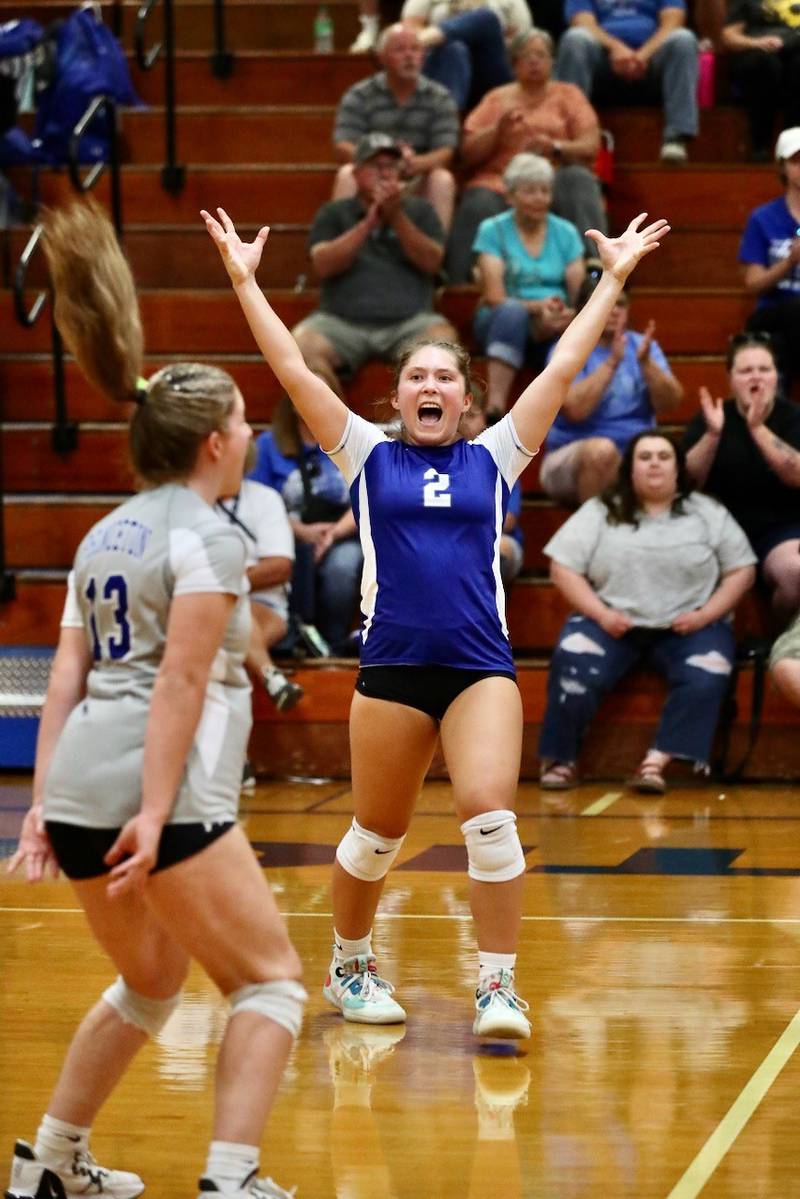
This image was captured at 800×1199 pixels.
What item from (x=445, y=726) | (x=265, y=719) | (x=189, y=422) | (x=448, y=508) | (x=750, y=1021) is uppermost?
(x=189, y=422)

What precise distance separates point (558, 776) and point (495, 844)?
3.76 meters

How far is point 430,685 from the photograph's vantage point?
14.9ft

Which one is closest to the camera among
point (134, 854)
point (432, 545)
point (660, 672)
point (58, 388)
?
point (134, 854)

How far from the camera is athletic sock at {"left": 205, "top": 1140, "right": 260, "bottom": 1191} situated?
312 cm

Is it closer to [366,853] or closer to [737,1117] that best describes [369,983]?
[366,853]

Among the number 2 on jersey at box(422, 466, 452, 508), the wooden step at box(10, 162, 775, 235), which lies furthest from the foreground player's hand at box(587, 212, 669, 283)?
the wooden step at box(10, 162, 775, 235)

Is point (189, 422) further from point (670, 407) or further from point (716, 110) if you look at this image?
point (716, 110)

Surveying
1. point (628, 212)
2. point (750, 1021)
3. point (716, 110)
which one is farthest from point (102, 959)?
point (716, 110)

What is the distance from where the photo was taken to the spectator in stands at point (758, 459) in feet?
27.4

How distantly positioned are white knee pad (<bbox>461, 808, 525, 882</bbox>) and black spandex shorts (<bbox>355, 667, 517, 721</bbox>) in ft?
0.98

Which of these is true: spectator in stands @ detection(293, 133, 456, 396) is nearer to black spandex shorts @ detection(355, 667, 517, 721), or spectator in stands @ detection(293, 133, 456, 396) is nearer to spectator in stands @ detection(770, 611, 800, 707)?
spectator in stands @ detection(770, 611, 800, 707)

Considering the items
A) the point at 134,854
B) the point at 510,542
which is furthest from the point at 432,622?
the point at 510,542

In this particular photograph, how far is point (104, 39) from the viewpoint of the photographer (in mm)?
10930

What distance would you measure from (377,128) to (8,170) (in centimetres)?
230
